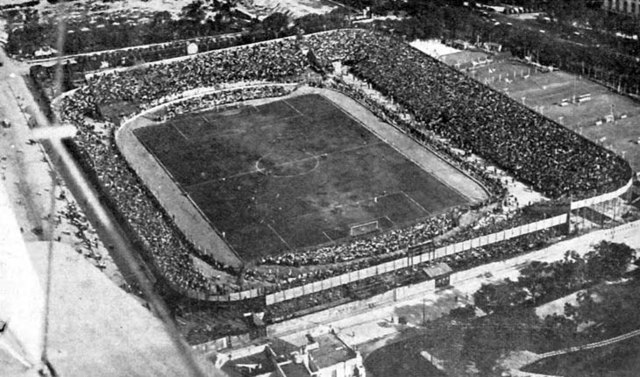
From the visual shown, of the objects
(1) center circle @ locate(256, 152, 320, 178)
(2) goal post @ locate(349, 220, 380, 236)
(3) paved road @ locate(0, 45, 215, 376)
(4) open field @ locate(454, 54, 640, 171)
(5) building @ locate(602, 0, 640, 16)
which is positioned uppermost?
(5) building @ locate(602, 0, 640, 16)

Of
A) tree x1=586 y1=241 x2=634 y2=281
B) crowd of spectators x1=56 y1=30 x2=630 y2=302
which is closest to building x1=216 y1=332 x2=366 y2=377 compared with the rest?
crowd of spectators x1=56 y1=30 x2=630 y2=302

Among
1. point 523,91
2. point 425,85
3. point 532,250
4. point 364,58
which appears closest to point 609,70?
point 523,91

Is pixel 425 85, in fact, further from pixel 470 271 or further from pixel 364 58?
pixel 470 271

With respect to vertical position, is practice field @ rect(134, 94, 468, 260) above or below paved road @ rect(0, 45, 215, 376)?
below

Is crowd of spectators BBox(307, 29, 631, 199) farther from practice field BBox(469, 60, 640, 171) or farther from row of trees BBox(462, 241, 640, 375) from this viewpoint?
row of trees BBox(462, 241, 640, 375)

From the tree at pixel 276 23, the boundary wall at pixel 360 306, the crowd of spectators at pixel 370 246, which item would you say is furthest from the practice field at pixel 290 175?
the tree at pixel 276 23

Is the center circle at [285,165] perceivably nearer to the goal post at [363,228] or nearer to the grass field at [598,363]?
the goal post at [363,228]
